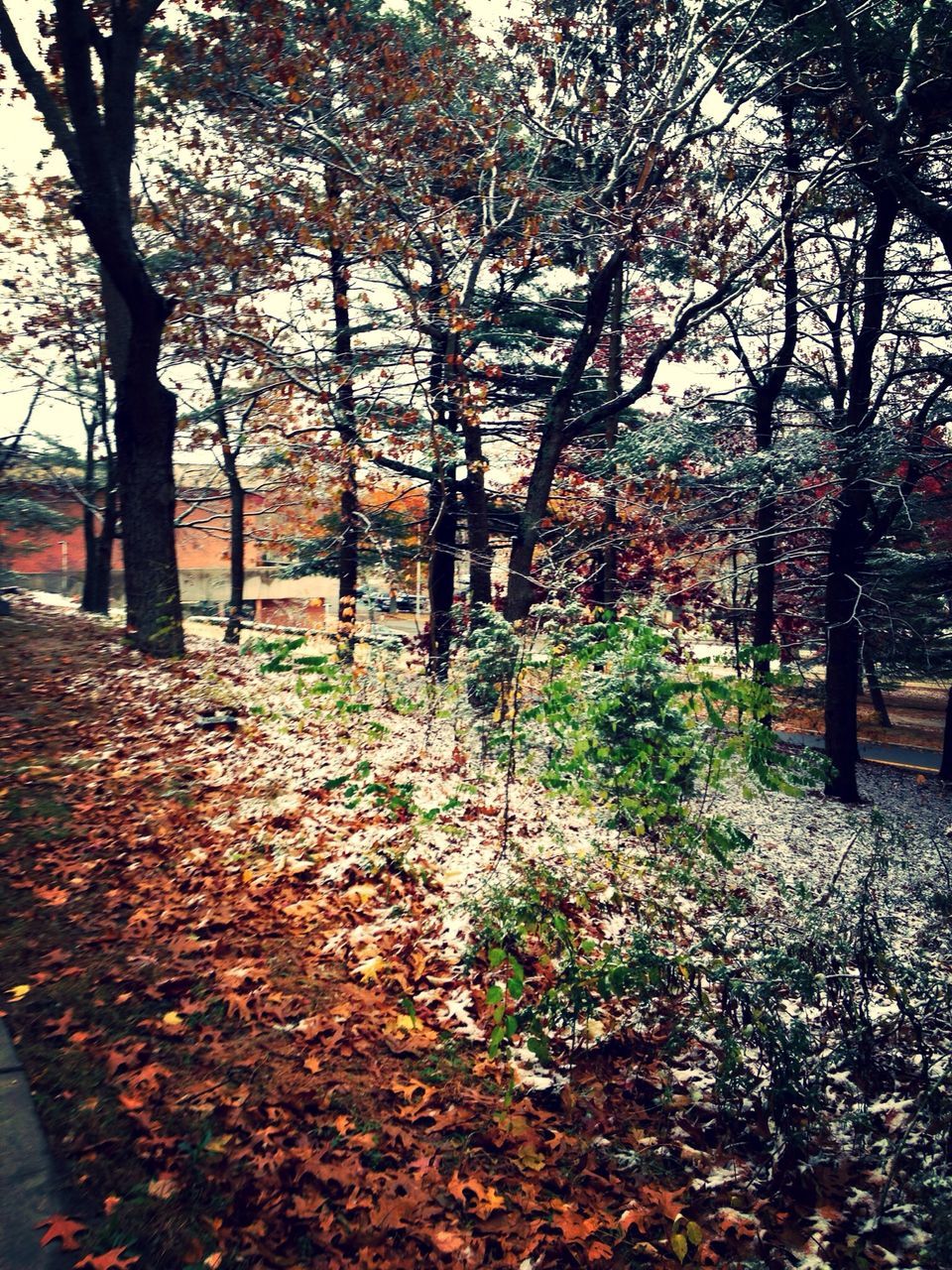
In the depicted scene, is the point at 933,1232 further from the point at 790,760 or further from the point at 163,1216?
the point at 790,760

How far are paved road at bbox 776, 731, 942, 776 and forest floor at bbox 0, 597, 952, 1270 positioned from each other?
65.6 feet

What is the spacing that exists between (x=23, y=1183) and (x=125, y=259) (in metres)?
10.2

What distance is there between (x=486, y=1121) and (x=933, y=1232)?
188 cm

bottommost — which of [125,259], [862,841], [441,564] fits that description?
[862,841]

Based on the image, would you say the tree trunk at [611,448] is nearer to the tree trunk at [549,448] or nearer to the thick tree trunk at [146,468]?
the tree trunk at [549,448]

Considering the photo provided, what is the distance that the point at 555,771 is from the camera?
7.41 metres

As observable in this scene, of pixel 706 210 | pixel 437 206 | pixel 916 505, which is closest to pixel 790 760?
pixel 706 210

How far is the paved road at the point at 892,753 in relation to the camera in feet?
80.8

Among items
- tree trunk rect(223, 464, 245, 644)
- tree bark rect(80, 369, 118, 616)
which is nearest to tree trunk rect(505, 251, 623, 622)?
tree trunk rect(223, 464, 245, 644)

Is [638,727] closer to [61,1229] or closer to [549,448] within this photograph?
[61,1229]

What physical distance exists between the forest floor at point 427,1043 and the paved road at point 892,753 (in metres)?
20.0

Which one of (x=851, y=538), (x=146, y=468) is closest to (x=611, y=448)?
(x=851, y=538)

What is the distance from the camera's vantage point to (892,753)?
27172 millimetres

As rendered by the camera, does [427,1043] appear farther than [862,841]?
No
